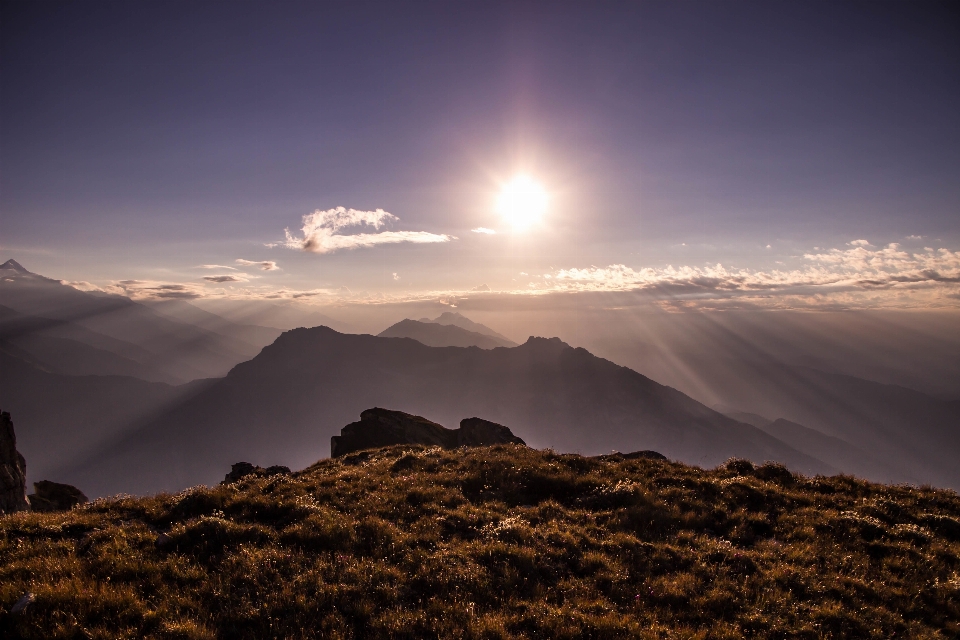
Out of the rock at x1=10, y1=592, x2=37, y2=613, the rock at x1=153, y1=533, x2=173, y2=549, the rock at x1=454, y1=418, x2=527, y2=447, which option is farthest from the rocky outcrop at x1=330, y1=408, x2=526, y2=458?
the rock at x1=10, y1=592, x2=37, y2=613

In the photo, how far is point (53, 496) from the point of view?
3106 centimetres

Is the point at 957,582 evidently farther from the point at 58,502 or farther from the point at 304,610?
the point at 58,502

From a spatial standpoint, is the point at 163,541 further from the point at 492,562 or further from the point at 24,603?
the point at 492,562

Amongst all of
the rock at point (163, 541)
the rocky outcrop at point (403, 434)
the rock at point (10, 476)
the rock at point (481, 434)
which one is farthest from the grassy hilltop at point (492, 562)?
the rock at point (481, 434)

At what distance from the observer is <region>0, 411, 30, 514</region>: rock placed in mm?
20688

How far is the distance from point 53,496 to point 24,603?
3367 centimetres

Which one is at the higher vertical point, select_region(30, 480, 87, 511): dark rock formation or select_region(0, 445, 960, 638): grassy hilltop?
select_region(0, 445, 960, 638): grassy hilltop

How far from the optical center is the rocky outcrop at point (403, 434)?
44053 millimetres

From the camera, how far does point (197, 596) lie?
29.7 feet

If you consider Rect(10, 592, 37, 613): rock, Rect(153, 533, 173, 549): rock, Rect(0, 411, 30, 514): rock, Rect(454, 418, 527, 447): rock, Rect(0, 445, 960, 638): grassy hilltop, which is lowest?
Rect(454, 418, 527, 447): rock

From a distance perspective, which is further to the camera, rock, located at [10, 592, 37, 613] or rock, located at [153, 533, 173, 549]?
rock, located at [153, 533, 173, 549]

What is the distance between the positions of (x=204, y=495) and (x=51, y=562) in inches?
197

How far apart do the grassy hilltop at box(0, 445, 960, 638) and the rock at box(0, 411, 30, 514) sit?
12550mm

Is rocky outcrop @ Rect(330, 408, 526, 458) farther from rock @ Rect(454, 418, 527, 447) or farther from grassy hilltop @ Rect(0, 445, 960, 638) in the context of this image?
grassy hilltop @ Rect(0, 445, 960, 638)
